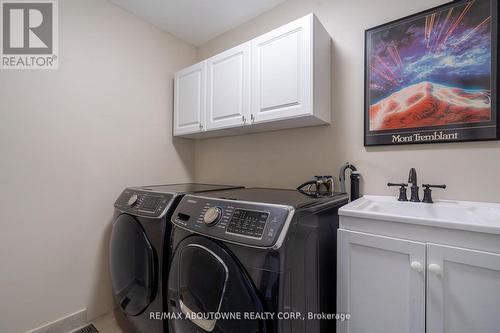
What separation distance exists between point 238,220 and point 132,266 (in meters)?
0.92

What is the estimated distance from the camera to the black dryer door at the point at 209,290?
0.89 meters

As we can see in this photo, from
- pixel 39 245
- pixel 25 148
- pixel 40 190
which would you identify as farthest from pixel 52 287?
pixel 25 148

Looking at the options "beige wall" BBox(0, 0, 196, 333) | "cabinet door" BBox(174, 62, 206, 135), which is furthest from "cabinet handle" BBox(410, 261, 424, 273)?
"beige wall" BBox(0, 0, 196, 333)

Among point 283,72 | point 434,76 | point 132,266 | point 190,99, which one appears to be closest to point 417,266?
point 434,76

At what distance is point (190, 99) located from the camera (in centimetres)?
217

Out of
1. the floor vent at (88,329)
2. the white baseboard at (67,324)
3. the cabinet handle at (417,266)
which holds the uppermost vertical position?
the cabinet handle at (417,266)

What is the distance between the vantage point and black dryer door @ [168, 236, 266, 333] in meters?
0.89

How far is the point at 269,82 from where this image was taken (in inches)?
63.7

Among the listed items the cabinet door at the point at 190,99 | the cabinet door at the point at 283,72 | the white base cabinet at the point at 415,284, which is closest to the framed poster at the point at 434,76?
the cabinet door at the point at 283,72

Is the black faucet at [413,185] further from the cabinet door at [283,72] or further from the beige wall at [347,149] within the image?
the cabinet door at [283,72]

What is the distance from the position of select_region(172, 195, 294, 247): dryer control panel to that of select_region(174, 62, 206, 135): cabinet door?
43.2 inches

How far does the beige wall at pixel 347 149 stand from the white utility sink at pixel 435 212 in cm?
9

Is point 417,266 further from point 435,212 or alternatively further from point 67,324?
point 67,324

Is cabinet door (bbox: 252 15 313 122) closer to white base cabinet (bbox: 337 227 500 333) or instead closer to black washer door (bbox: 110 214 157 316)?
white base cabinet (bbox: 337 227 500 333)
